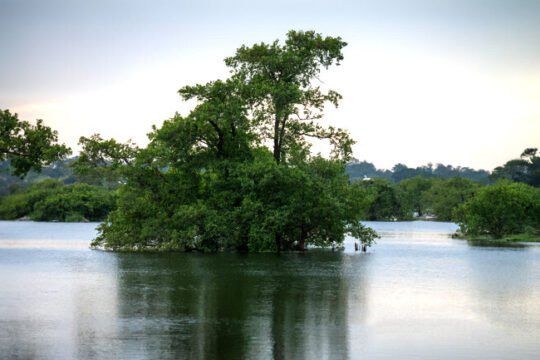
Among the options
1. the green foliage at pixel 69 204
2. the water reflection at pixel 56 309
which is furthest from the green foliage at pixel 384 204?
the water reflection at pixel 56 309

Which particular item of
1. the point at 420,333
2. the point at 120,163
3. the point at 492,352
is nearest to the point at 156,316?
the point at 420,333

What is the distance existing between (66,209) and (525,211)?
111m

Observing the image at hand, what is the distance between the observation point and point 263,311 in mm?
20734

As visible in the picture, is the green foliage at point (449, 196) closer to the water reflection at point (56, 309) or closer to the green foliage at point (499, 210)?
the green foliage at point (499, 210)

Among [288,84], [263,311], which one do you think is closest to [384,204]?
[288,84]

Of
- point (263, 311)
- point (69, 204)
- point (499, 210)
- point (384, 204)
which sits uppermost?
point (384, 204)

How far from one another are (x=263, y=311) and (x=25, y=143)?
23.3m

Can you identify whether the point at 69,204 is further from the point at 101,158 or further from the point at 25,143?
the point at 25,143

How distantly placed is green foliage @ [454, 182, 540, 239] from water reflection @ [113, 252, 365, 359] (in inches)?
1779

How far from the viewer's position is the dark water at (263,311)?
15062 millimetres

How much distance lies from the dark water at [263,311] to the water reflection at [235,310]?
5cm

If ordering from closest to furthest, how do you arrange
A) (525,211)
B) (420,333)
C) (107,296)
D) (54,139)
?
(420,333) → (107,296) → (54,139) → (525,211)

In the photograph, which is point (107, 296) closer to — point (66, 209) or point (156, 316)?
point (156, 316)

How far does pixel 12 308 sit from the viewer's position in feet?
67.6
